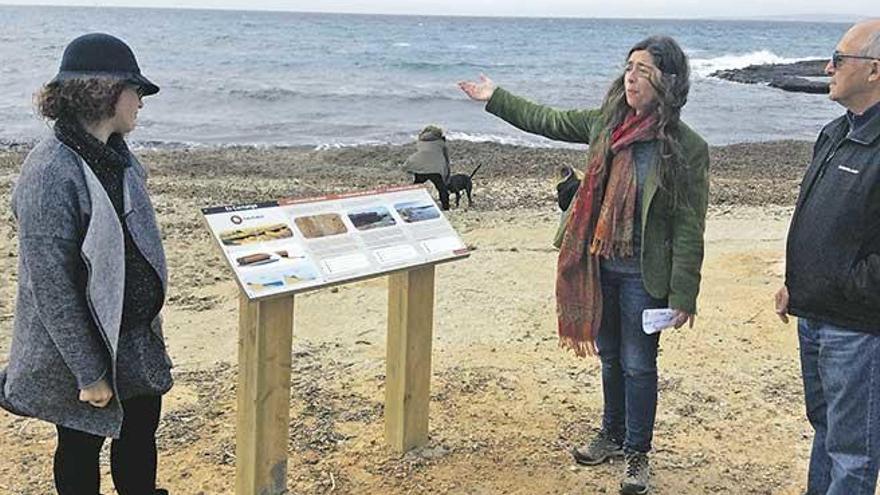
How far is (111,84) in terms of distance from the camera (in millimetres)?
2844

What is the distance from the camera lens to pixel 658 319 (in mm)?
3645

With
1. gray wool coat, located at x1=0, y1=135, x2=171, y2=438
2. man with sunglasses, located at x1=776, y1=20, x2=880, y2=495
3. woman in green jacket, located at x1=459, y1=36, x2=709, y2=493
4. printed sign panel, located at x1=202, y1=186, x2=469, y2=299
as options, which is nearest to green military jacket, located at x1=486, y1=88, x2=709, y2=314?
woman in green jacket, located at x1=459, y1=36, x2=709, y2=493

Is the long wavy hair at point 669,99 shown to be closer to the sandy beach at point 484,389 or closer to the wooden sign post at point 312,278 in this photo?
the wooden sign post at point 312,278

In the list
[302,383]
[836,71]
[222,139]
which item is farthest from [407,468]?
[222,139]

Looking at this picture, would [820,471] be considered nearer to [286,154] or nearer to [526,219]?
[526,219]

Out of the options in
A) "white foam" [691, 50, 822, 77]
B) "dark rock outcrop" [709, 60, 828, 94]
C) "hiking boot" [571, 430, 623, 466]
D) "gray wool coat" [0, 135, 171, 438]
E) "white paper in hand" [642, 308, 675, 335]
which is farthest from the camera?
"white foam" [691, 50, 822, 77]

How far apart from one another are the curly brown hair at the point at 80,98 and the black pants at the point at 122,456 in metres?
0.92

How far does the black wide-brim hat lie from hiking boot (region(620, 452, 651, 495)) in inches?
94.2

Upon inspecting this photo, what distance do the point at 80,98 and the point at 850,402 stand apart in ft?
8.44

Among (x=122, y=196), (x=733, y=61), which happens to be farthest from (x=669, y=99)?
(x=733, y=61)

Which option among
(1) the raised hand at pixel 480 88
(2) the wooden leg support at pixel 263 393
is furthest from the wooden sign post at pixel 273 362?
(1) the raised hand at pixel 480 88

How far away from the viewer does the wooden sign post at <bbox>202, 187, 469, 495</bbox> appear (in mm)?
3438

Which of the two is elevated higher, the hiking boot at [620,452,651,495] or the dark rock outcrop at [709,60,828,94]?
the hiking boot at [620,452,651,495]

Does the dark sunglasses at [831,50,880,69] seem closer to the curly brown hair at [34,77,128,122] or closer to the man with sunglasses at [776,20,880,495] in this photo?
the man with sunglasses at [776,20,880,495]
